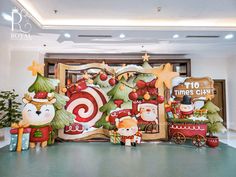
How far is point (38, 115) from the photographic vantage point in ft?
15.1

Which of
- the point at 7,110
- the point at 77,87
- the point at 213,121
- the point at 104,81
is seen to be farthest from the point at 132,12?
the point at 7,110

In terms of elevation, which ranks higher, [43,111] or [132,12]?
[132,12]

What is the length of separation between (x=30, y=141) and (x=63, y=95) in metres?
1.38

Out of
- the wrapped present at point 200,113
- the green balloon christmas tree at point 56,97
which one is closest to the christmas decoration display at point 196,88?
the wrapped present at point 200,113

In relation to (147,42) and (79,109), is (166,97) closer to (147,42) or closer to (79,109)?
(147,42)

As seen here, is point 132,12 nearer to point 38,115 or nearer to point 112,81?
point 112,81

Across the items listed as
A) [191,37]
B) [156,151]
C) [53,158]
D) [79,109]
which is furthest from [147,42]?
[53,158]

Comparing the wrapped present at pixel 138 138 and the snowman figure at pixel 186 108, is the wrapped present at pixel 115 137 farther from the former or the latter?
the snowman figure at pixel 186 108

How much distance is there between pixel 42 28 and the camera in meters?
4.98

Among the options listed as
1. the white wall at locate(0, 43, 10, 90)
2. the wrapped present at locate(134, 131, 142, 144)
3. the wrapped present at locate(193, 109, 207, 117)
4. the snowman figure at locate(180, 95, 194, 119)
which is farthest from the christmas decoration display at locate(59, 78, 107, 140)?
the white wall at locate(0, 43, 10, 90)

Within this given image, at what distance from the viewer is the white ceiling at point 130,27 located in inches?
161

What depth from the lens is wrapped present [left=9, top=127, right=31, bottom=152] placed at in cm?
427

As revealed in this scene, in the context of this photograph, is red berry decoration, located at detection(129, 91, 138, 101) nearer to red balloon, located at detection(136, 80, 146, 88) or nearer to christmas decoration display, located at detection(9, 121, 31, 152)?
red balloon, located at detection(136, 80, 146, 88)

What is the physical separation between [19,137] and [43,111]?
0.74 metres
